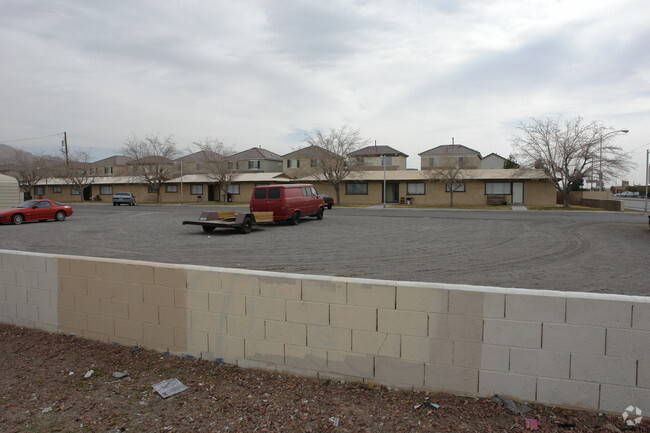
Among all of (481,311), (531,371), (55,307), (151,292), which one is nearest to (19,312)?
(55,307)

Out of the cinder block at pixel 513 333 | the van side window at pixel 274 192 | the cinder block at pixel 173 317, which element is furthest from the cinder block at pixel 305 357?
the van side window at pixel 274 192

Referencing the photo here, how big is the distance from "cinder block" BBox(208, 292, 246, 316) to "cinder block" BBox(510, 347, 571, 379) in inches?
112

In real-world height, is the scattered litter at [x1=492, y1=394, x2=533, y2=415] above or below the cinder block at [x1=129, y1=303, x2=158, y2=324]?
below

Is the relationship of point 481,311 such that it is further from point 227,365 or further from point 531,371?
point 227,365

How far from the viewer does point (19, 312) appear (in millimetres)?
6395

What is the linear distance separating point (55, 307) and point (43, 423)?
2425 millimetres

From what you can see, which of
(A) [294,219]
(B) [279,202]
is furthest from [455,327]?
(A) [294,219]

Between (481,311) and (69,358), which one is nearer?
(481,311)

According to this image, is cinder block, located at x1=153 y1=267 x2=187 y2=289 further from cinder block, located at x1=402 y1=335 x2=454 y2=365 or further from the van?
the van

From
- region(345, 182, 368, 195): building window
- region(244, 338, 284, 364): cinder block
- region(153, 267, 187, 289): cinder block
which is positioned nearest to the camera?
region(244, 338, 284, 364): cinder block

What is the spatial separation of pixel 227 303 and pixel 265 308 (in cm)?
49

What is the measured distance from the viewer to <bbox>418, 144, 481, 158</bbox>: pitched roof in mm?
71125

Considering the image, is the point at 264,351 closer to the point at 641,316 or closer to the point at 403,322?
the point at 403,322

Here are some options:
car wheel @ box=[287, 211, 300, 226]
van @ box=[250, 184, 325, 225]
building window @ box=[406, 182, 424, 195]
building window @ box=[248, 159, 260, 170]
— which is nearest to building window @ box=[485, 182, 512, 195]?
building window @ box=[406, 182, 424, 195]
